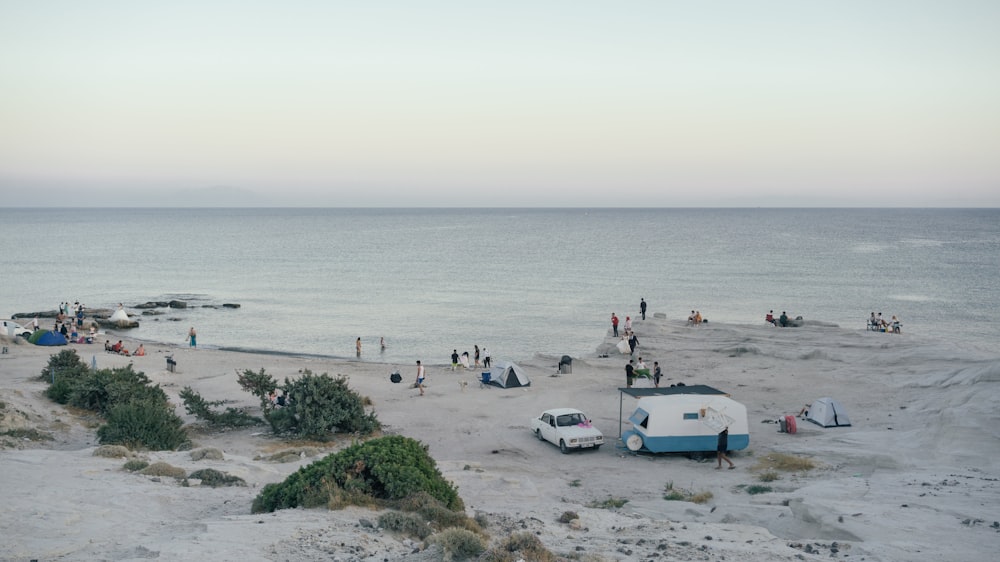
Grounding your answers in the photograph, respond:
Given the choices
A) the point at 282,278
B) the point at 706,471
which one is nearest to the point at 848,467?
the point at 706,471

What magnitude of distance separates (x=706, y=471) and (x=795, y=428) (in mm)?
4948

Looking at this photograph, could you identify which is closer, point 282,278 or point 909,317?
point 909,317

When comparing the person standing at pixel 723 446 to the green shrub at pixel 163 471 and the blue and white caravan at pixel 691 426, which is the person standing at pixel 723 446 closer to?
the blue and white caravan at pixel 691 426

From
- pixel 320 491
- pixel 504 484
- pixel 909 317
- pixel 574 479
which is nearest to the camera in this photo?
pixel 320 491

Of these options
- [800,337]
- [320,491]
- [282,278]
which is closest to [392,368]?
[800,337]

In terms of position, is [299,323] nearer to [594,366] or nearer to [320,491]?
[594,366]

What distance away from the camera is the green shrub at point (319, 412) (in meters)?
20.8

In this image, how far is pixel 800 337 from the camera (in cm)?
3884

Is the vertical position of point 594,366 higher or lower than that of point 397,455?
lower

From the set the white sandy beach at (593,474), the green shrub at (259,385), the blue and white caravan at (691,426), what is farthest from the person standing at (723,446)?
the green shrub at (259,385)

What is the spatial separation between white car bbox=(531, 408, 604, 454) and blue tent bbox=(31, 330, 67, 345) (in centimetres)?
2896

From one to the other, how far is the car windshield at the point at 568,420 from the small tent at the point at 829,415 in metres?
7.89

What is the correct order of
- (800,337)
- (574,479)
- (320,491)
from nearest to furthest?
(320,491) → (574,479) → (800,337)

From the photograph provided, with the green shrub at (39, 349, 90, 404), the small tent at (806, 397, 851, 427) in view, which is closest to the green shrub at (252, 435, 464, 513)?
the green shrub at (39, 349, 90, 404)
